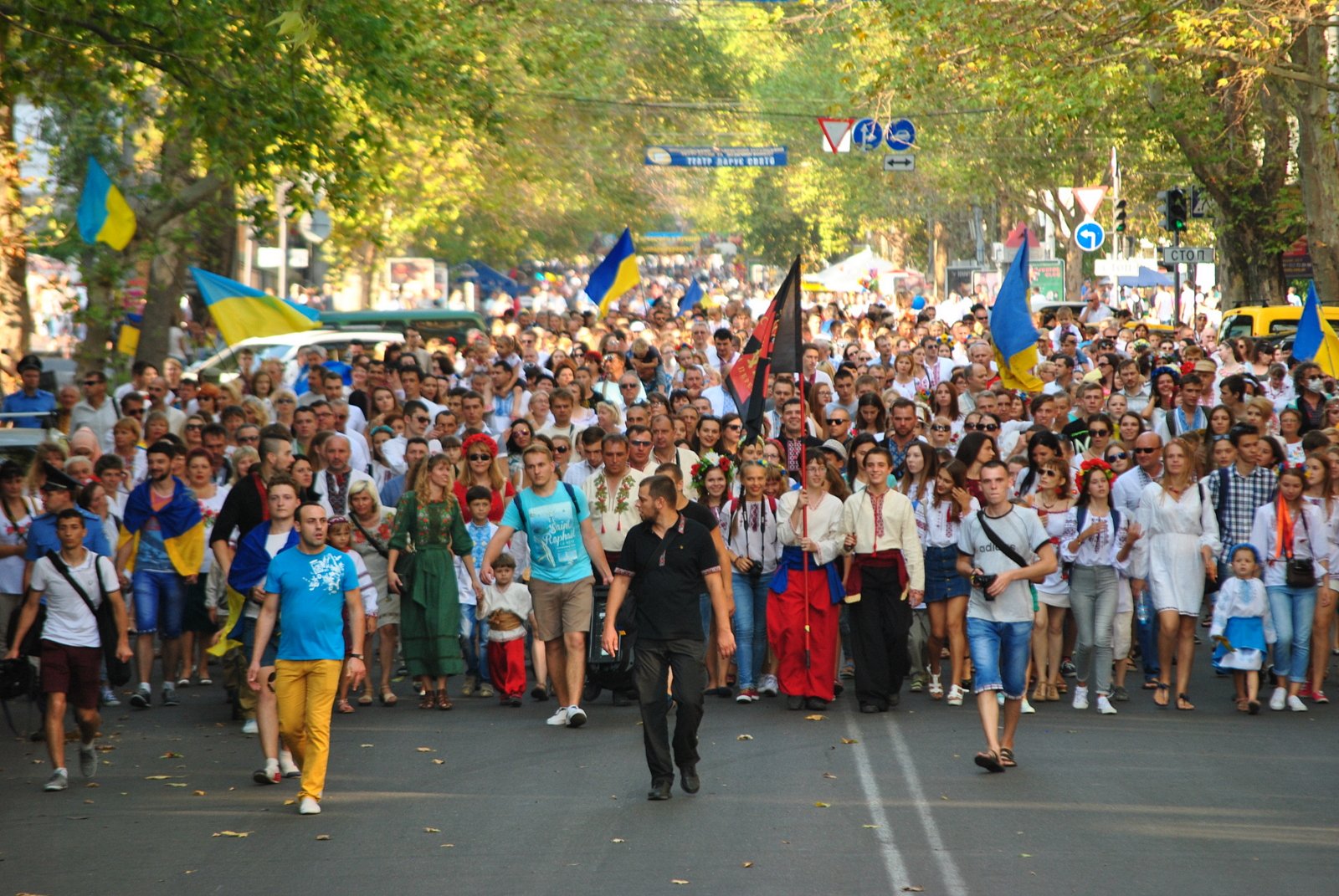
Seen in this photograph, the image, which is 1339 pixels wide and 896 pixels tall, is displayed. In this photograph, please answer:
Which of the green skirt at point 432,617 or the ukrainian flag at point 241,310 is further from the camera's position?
the ukrainian flag at point 241,310

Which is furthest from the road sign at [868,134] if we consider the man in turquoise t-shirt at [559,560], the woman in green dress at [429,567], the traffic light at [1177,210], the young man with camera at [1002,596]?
the young man with camera at [1002,596]

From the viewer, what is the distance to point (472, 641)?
12766mm

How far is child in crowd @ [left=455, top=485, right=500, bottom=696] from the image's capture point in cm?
1256

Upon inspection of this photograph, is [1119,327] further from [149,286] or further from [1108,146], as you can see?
[1108,146]

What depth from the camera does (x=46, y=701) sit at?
9828 millimetres

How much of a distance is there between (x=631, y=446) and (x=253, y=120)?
17.6 feet

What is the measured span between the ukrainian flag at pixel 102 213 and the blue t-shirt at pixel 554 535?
9493 mm

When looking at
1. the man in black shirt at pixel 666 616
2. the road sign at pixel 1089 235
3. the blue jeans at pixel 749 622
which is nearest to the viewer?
the man in black shirt at pixel 666 616

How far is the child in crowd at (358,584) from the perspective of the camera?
31.3ft

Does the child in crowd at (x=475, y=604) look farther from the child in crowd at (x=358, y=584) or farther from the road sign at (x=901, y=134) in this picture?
the road sign at (x=901, y=134)

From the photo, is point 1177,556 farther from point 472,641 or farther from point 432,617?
point 432,617

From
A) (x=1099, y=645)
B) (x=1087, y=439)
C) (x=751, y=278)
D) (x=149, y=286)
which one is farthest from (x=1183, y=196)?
(x=751, y=278)

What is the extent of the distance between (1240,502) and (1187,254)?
46.9 ft

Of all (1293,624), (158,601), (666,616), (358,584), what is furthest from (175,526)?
(1293,624)
